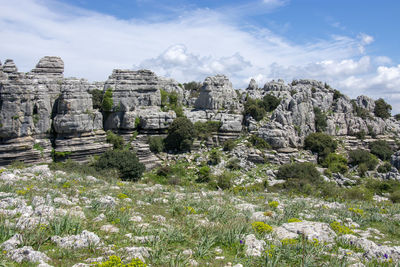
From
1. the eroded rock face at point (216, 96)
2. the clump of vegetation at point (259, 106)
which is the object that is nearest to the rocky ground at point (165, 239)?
the clump of vegetation at point (259, 106)

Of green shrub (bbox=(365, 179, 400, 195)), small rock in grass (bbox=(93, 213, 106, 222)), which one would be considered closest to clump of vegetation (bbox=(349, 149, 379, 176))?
green shrub (bbox=(365, 179, 400, 195))

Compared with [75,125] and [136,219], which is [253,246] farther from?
[75,125]

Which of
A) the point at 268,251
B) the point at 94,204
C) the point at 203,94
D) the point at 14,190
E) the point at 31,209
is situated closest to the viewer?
the point at 268,251

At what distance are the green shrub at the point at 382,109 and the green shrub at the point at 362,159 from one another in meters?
22.8

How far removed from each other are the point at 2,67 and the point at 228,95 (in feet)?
109

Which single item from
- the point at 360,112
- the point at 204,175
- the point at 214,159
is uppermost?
the point at 360,112

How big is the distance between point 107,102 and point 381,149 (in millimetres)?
44632

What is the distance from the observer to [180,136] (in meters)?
40.3

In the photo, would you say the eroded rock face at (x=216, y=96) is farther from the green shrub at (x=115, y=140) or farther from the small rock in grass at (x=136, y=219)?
the small rock in grass at (x=136, y=219)

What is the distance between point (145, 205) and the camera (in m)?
9.72

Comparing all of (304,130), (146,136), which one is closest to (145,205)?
(146,136)

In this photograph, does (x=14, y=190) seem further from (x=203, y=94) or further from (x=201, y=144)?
(x=203, y=94)

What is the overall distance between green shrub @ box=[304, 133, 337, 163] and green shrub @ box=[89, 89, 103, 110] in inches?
1255

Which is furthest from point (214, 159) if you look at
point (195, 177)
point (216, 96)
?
point (216, 96)
